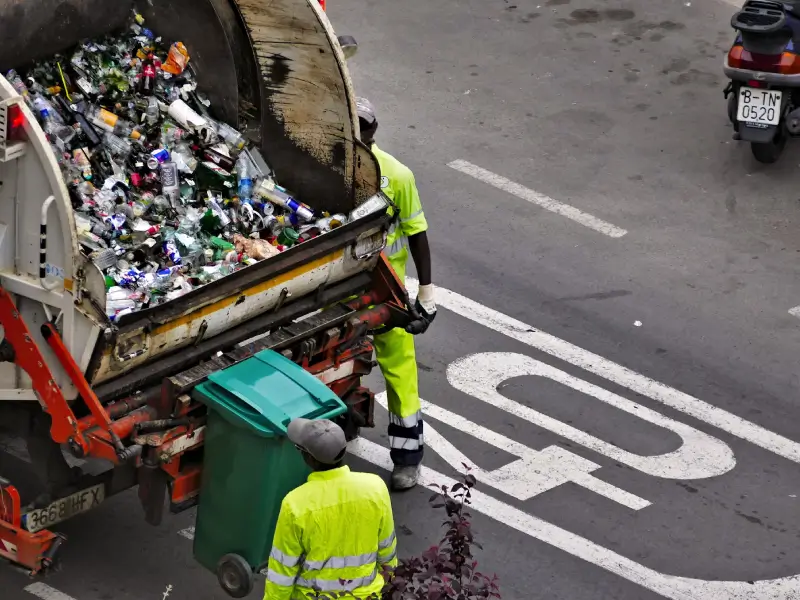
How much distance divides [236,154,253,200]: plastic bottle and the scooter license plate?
4224mm

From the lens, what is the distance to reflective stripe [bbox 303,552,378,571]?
5.49 meters

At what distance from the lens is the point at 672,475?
312 inches

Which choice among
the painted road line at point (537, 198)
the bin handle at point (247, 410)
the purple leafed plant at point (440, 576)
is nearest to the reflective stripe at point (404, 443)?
the bin handle at point (247, 410)

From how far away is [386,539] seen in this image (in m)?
5.63

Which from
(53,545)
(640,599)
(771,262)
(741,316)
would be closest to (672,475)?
→ (640,599)

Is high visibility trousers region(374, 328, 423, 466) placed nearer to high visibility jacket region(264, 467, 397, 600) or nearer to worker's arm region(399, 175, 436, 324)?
worker's arm region(399, 175, 436, 324)

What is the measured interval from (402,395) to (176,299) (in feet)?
5.63

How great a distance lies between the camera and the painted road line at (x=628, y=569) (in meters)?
7.11

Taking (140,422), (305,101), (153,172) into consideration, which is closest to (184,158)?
(153,172)

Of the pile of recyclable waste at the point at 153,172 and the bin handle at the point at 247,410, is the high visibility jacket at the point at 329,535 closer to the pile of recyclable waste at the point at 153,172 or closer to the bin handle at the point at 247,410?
the bin handle at the point at 247,410

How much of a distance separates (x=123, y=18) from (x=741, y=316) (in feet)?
12.9

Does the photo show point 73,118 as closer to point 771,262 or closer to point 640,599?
point 640,599

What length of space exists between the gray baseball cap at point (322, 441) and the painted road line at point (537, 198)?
4.94 meters

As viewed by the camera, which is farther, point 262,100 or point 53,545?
point 262,100
